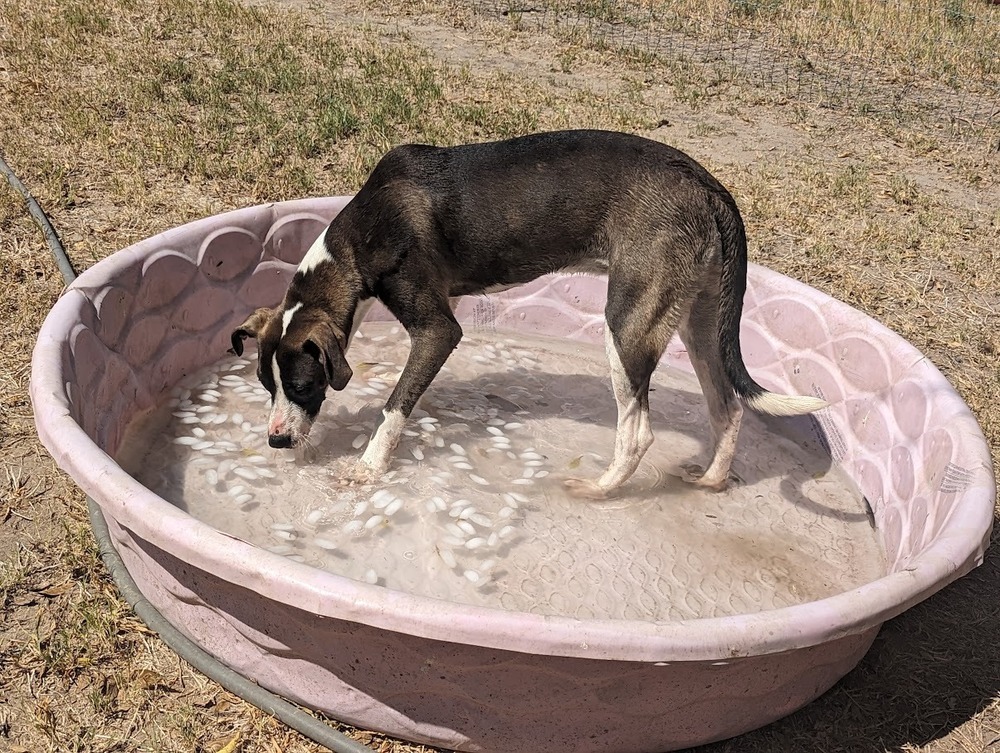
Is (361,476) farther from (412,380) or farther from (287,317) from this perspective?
(287,317)

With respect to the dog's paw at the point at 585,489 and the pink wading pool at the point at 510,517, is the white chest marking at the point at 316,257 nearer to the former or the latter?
the pink wading pool at the point at 510,517

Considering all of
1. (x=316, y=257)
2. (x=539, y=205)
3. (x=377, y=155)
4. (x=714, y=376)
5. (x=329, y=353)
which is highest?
(x=539, y=205)

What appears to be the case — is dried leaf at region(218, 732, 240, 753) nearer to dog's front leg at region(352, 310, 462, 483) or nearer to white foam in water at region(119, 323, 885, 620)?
white foam in water at region(119, 323, 885, 620)

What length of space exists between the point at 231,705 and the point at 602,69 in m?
8.41

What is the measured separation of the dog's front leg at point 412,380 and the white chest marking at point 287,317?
504 mm

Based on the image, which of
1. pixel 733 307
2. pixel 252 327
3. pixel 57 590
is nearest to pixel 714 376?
pixel 733 307

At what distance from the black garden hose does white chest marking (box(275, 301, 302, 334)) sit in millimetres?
1016

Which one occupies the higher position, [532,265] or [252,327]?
[532,265]

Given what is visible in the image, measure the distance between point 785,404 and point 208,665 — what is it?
95.3 inches

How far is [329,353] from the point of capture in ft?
12.6

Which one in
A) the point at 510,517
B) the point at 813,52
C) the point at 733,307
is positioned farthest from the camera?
the point at 813,52

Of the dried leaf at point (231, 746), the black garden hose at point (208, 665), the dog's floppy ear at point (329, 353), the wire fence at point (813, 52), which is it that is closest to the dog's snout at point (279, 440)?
the dog's floppy ear at point (329, 353)

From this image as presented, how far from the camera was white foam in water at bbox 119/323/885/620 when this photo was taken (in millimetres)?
3855

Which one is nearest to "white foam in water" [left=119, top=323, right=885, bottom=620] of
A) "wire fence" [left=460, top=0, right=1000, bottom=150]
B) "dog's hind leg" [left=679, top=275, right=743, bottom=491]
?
"dog's hind leg" [left=679, top=275, right=743, bottom=491]
